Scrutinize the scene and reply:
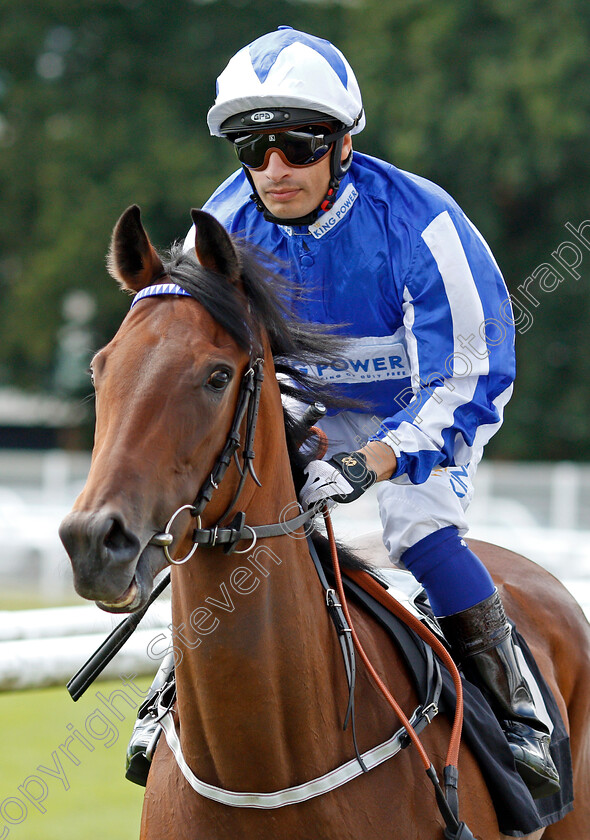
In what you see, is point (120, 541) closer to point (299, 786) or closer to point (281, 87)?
Answer: point (299, 786)

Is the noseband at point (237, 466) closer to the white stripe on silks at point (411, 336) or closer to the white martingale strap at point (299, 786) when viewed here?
the white martingale strap at point (299, 786)

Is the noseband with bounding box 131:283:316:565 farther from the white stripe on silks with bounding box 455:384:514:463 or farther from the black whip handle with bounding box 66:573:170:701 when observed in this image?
the white stripe on silks with bounding box 455:384:514:463

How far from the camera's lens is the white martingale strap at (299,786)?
7.70ft

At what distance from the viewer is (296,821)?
2.35 m

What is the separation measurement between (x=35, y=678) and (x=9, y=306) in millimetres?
17239

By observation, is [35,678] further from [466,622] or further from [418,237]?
[418,237]

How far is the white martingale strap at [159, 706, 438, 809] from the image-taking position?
235 cm

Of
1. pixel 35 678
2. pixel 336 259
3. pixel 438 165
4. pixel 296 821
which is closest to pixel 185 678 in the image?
pixel 296 821

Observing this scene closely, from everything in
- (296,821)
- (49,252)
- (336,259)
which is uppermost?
(49,252)

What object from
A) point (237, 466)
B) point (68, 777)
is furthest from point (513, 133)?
point (237, 466)

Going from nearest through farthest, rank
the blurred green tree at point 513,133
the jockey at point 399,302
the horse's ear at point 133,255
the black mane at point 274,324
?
the black mane at point 274,324 → the horse's ear at point 133,255 → the jockey at point 399,302 → the blurred green tree at point 513,133

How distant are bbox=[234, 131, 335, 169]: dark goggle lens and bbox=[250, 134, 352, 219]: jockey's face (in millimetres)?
21

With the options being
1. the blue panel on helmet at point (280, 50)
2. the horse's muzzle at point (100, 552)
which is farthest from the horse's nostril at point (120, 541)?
the blue panel on helmet at point (280, 50)

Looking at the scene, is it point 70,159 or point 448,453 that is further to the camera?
point 70,159
